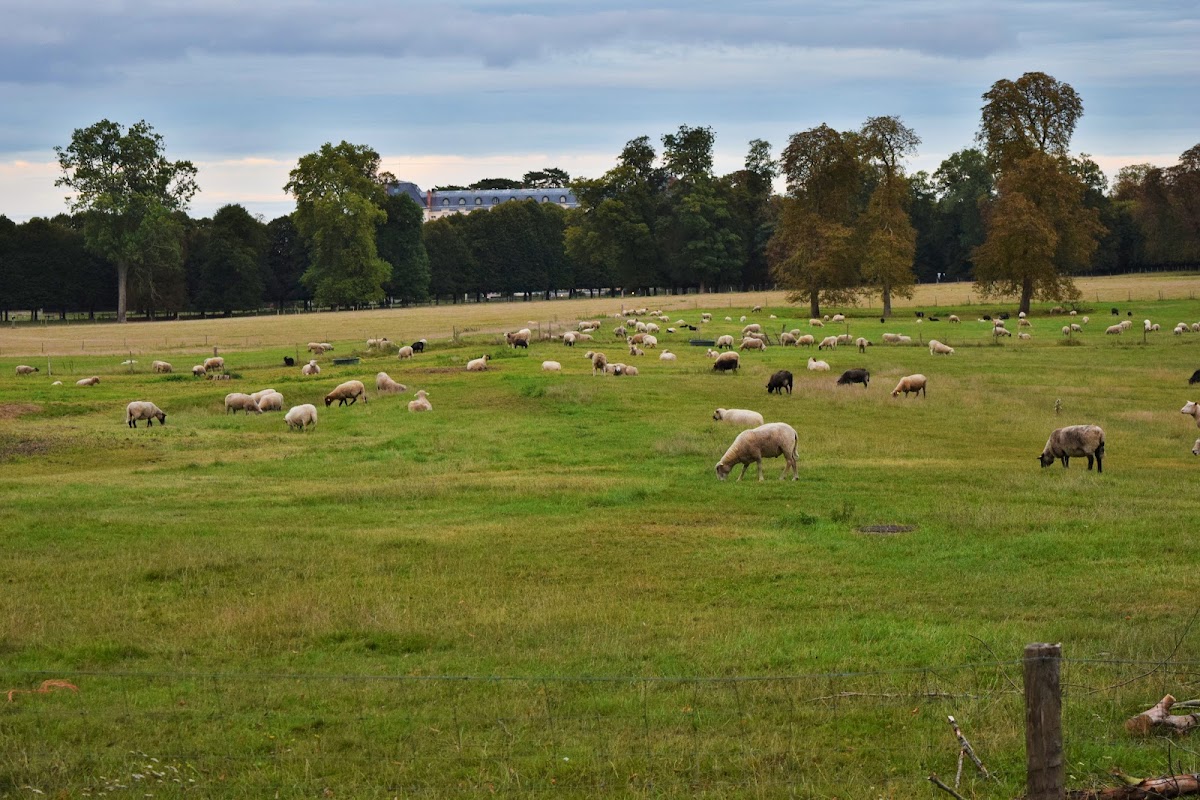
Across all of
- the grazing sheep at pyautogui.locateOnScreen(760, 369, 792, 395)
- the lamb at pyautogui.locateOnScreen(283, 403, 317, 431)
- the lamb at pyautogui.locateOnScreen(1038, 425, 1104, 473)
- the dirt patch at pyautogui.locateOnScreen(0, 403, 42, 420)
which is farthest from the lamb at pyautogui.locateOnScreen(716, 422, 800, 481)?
the dirt patch at pyautogui.locateOnScreen(0, 403, 42, 420)

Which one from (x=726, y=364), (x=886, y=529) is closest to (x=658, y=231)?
(x=726, y=364)

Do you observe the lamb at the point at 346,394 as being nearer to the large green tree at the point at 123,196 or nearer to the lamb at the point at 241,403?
the lamb at the point at 241,403

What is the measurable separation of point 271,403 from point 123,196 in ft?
272

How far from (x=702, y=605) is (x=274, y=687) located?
5739 millimetres

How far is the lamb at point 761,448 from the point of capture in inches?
1016

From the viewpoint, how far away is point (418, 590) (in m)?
16.7

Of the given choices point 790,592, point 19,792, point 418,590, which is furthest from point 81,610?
point 790,592

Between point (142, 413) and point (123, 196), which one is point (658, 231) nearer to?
point (123, 196)

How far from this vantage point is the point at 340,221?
118812 mm

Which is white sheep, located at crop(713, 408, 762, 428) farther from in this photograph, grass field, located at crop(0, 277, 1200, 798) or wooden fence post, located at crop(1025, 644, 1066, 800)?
wooden fence post, located at crop(1025, 644, 1066, 800)

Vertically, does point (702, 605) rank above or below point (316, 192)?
below

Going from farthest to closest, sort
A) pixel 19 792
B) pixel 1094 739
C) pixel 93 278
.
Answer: pixel 93 278 → pixel 1094 739 → pixel 19 792

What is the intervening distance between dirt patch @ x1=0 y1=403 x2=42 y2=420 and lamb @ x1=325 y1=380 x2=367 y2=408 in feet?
31.3

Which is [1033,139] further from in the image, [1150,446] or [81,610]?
[81,610]
